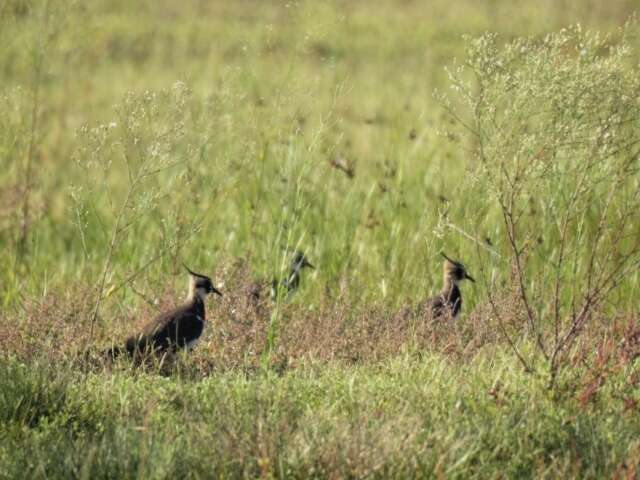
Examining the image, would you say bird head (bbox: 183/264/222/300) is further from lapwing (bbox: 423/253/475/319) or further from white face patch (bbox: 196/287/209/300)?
lapwing (bbox: 423/253/475/319)

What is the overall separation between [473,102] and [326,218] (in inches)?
133

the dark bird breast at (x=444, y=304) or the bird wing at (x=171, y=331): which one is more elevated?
the dark bird breast at (x=444, y=304)

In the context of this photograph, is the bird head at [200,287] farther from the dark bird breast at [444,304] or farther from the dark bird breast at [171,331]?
the dark bird breast at [444,304]

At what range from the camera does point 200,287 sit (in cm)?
749

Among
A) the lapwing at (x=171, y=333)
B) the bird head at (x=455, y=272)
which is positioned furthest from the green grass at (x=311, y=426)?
the bird head at (x=455, y=272)

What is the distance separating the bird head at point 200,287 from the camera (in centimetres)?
745

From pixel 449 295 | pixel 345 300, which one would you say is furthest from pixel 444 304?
pixel 345 300

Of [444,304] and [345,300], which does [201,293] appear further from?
[444,304]

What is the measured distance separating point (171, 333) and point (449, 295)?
5.92 ft

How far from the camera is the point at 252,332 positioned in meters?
6.95

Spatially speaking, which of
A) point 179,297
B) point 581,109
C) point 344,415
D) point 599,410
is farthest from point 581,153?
point 179,297

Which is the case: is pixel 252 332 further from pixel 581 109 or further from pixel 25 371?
pixel 581 109

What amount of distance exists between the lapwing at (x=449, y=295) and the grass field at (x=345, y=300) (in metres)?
0.12

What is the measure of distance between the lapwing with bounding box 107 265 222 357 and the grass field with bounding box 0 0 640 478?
12 centimetres
